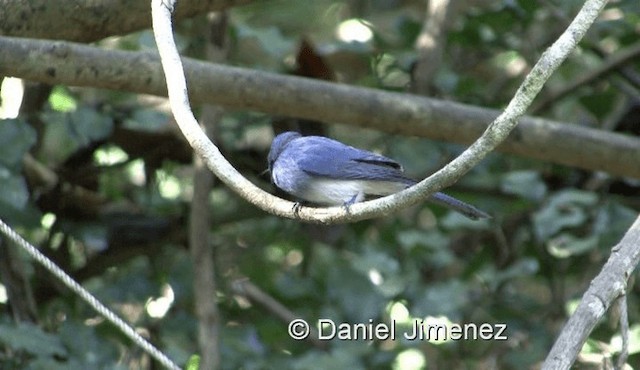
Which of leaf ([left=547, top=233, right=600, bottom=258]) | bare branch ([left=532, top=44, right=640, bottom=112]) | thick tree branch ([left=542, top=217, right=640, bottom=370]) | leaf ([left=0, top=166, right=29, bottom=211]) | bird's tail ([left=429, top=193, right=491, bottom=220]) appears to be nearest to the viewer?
thick tree branch ([left=542, top=217, right=640, bottom=370])

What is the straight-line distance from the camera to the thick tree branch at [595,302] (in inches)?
77.7

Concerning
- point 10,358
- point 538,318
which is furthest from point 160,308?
point 538,318

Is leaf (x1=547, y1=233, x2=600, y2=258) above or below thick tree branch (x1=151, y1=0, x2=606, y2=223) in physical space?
above

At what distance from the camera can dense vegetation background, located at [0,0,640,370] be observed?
340 cm

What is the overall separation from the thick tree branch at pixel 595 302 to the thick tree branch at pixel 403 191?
410mm

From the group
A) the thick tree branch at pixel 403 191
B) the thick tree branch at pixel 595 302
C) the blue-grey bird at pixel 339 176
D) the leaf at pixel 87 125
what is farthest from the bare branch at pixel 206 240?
the thick tree branch at pixel 595 302

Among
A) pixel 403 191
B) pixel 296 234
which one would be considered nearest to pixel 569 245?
pixel 296 234

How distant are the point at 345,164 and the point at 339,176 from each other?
0.03 metres

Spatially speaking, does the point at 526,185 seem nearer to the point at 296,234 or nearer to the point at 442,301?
the point at 442,301

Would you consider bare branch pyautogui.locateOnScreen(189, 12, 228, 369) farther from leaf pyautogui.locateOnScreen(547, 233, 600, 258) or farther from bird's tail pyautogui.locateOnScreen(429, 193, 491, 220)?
leaf pyautogui.locateOnScreen(547, 233, 600, 258)

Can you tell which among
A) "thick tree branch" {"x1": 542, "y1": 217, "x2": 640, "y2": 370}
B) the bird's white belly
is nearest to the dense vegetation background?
the bird's white belly

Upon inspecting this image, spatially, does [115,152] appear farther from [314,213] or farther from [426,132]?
[314,213]

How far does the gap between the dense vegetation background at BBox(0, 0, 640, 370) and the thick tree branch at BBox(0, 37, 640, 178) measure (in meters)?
0.30

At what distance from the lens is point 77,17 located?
9.59 ft
